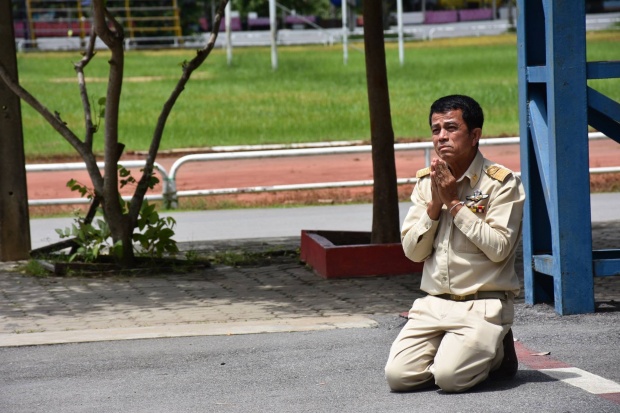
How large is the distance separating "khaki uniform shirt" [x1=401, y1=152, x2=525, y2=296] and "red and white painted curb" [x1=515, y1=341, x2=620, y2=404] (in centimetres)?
61

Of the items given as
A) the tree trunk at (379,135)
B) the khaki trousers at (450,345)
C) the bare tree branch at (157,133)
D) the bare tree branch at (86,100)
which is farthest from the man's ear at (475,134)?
the bare tree branch at (86,100)

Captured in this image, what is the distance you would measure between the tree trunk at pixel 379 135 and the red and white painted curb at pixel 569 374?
367 centimetres

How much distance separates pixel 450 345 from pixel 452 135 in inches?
41.4

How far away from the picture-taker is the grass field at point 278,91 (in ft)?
98.6

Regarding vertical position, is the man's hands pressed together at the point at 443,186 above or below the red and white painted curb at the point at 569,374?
above

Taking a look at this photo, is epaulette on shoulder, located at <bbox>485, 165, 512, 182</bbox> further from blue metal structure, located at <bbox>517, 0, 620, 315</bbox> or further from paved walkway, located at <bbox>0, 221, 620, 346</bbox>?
paved walkway, located at <bbox>0, 221, 620, 346</bbox>

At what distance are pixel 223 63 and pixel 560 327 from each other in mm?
42213

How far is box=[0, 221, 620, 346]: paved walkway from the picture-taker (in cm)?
805

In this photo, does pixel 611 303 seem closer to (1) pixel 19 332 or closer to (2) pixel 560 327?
(2) pixel 560 327

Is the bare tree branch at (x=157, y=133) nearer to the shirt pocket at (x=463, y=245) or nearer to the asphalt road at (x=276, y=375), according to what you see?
the asphalt road at (x=276, y=375)

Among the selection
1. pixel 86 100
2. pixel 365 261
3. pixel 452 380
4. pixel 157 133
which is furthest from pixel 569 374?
pixel 86 100

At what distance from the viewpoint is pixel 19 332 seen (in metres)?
8.16

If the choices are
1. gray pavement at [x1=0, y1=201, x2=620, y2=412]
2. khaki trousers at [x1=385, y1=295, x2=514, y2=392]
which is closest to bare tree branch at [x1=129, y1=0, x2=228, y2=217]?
gray pavement at [x1=0, y1=201, x2=620, y2=412]

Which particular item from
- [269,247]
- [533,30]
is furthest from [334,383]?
[269,247]
